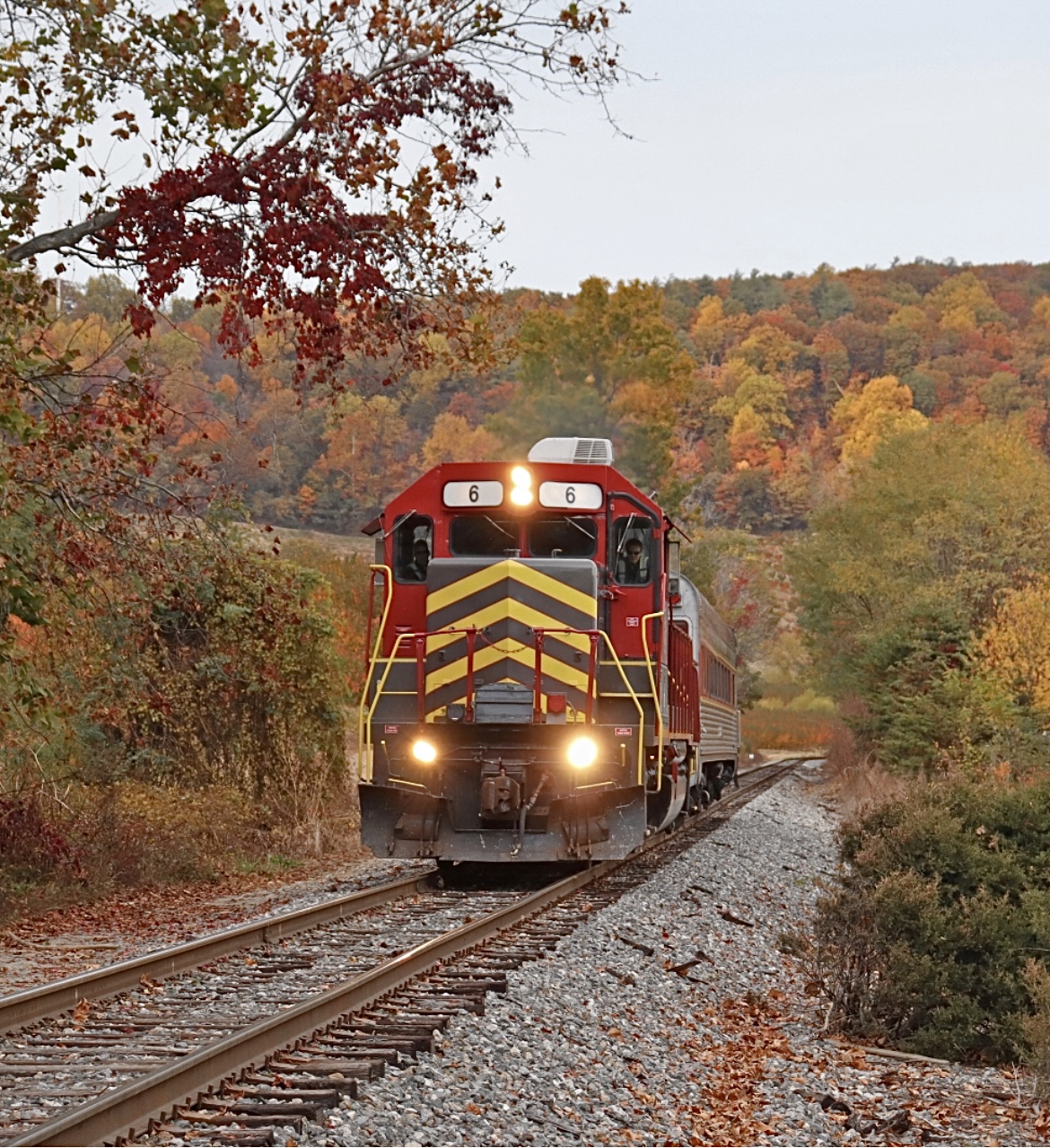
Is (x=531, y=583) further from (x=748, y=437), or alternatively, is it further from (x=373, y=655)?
(x=748, y=437)

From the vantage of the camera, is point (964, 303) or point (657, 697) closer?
point (657, 697)

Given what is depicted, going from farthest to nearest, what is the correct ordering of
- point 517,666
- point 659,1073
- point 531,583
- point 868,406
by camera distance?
point 868,406 → point 531,583 → point 517,666 → point 659,1073

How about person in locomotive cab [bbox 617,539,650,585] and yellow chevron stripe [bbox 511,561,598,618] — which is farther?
person in locomotive cab [bbox 617,539,650,585]

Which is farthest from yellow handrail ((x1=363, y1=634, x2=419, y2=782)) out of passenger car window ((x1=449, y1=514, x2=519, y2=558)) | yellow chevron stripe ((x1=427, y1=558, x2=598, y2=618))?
passenger car window ((x1=449, y1=514, x2=519, y2=558))

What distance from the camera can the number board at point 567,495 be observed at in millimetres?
13758

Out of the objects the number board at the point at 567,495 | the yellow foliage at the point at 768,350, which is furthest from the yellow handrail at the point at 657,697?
the yellow foliage at the point at 768,350

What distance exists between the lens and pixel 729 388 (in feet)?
399

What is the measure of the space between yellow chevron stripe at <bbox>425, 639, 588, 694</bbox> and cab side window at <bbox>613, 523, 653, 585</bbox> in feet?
3.69

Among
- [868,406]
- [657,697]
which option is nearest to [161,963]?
[657,697]

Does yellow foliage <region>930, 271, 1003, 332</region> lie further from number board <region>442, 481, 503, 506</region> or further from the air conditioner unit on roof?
number board <region>442, 481, 503, 506</region>

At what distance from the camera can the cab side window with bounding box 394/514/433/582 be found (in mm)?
14031

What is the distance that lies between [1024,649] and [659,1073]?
22673 millimetres

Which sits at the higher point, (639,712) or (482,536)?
(482,536)

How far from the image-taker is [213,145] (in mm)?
9641
